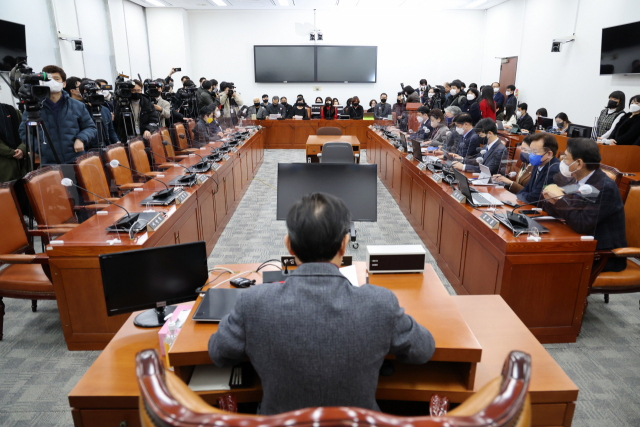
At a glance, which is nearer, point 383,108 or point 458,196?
point 458,196

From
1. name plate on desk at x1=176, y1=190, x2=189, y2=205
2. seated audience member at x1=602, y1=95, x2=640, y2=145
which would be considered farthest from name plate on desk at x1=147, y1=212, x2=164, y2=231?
seated audience member at x1=602, y1=95, x2=640, y2=145

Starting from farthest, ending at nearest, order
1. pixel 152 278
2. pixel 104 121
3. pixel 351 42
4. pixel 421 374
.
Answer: pixel 351 42 < pixel 104 121 < pixel 152 278 < pixel 421 374

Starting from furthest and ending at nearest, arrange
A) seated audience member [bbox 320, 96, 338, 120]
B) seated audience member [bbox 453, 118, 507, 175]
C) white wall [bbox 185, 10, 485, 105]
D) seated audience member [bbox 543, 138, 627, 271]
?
white wall [bbox 185, 10, 485, 105] < seated audience member [bbox 320, 96, 338, 120] < seated audience member [bbox 453, 118, 507, 175] < seated audience member [bbox 543, 138, 627, 271]

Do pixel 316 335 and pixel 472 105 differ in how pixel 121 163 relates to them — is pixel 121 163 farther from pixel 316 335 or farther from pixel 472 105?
pixel 472 105

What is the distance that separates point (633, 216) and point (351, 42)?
389 inches

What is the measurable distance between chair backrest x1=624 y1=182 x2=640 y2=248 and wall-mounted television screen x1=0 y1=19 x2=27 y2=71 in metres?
7.26

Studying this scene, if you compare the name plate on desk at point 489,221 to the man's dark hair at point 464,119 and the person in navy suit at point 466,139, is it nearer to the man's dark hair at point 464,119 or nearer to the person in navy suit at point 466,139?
the person in navy suit at point 466,139

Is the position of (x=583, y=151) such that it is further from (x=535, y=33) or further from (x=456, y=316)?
(x=535, y=33)

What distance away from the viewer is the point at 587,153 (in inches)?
99.9

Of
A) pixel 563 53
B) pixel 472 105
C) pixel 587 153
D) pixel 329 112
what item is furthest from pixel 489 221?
pixel 329 112

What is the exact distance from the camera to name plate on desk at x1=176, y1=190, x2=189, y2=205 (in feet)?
10.2

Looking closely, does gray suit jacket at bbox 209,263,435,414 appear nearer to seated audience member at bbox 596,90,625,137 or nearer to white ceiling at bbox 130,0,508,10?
seated audience member at bbox 596,90,625,137

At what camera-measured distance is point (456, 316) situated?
156 centimetres

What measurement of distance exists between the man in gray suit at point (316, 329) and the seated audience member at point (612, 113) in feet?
19.6
